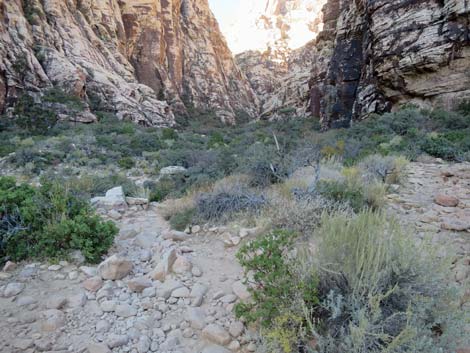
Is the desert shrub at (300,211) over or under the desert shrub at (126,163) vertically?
under

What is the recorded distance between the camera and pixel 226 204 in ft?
11.8

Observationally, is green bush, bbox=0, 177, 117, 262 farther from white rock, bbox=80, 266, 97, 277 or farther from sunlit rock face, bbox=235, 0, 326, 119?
sunlit rock face, bbox=235, 0, 326, 119

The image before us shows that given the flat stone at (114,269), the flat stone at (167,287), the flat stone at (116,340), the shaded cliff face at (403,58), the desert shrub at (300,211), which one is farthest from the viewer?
the shaded cliff face at (403,58)

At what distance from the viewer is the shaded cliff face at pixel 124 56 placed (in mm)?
17844

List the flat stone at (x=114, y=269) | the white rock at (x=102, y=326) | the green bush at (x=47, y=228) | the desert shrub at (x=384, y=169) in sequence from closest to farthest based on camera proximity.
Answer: the white rock at (x=102, y=326) < the flat stone at (x=114, y=269) < the green bush at (x=47, y=228) < the desert shrub at (x=384, y=169)

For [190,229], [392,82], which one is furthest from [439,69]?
[190,229]

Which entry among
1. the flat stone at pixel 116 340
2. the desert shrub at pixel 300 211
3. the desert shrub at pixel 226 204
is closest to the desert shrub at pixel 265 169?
the desert shrub at pixel 226 204

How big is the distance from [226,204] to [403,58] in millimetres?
14222

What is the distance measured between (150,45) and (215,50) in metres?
13.8

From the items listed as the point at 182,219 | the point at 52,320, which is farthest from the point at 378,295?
the point at 182,219

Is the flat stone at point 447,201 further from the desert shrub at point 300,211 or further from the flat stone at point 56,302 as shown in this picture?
the flat stone at point 56,302

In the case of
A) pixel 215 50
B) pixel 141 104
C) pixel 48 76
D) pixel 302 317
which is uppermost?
pixel 215 50

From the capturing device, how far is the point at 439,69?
1287 cm

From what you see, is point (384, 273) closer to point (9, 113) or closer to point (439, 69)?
point (439, 69)
